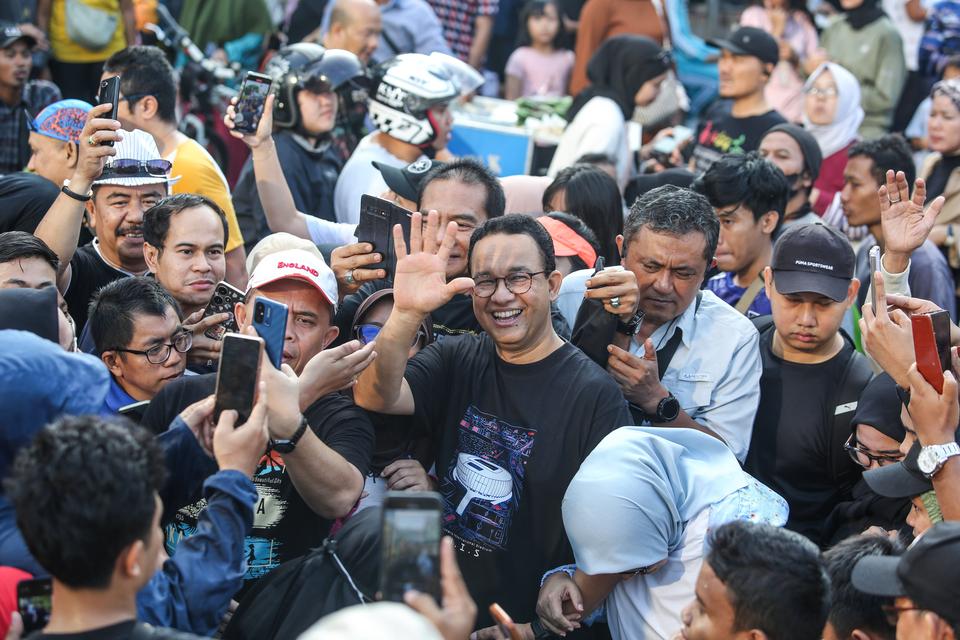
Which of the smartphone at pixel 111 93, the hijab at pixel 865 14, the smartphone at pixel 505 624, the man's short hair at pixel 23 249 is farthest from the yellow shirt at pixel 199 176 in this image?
the hijab at pixel 865 14

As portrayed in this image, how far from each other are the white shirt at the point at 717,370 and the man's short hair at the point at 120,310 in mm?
1563

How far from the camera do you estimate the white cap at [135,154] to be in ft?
15.9

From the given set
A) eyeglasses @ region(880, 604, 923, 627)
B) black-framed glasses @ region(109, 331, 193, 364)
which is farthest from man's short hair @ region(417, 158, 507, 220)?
eyeglasses @ region(880, 604, 923, 627)

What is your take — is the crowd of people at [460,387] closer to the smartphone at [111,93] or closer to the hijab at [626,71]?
the smartphone at [111,93]

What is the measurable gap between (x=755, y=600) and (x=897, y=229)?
2.52 metres

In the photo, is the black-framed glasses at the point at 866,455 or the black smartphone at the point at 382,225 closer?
the black-framed glasses at the point at 866,455

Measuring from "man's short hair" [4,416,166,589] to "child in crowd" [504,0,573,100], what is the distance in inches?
310

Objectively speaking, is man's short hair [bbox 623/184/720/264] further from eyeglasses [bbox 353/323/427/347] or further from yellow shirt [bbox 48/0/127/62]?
yellow shirt [bbox 48/0/127/62]

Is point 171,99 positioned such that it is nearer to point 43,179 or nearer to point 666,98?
point 43,179

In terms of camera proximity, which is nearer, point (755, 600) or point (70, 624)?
point (70, 624)

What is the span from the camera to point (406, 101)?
20.1ft

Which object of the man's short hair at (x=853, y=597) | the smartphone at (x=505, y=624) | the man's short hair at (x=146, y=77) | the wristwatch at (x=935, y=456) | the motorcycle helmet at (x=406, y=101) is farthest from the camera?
the motorcycle helmet at (x=406, y=101)

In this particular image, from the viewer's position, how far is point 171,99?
18.9 ft

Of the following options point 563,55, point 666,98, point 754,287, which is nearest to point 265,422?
point 754,287
